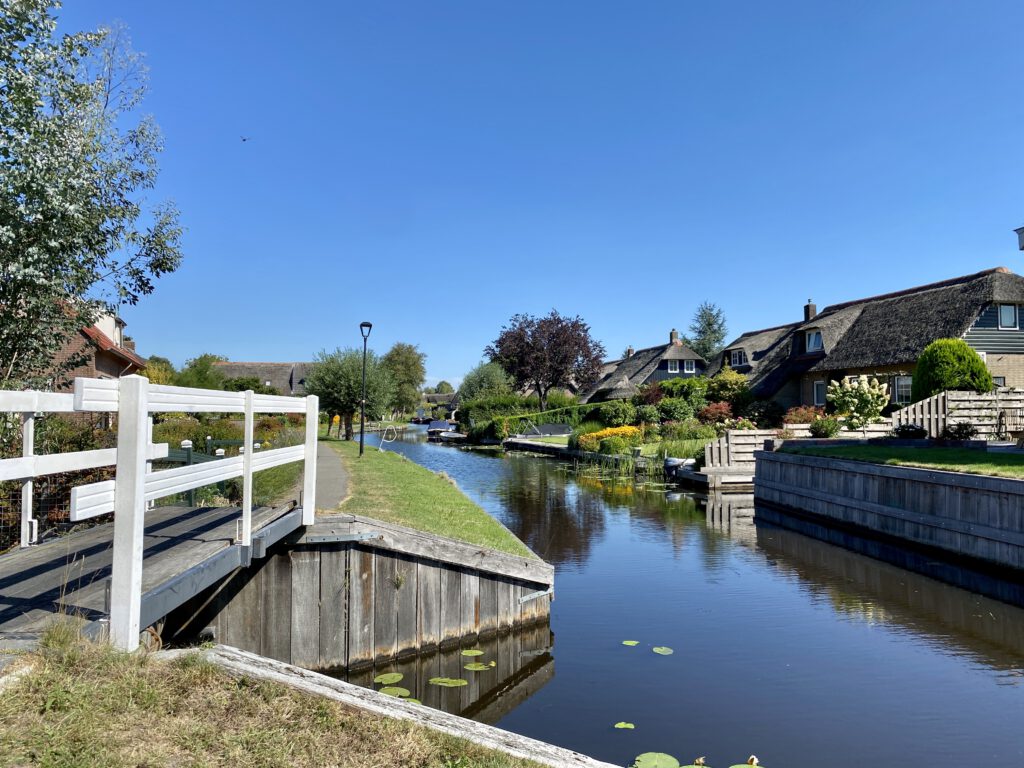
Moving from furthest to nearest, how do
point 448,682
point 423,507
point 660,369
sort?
point 660,369
point 423,507
point 448,682

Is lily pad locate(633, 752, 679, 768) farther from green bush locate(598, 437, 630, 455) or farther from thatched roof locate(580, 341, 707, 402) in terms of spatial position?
thatched roof locate(580, 341, 707, 402)

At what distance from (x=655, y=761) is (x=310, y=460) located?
433 centimetres

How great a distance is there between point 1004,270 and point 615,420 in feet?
67.9

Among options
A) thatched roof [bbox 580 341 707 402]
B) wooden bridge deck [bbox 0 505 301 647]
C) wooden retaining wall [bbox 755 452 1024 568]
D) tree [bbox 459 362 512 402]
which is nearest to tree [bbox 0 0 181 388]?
wooden bridge deck [bbox 0 505 301 647]

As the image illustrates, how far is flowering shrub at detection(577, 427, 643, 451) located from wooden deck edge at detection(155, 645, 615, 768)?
28616 mm

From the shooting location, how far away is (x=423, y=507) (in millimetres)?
11844

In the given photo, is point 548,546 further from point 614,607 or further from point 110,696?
point 110,696

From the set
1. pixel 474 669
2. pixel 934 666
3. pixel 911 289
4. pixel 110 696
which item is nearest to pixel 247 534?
pixel 110 696

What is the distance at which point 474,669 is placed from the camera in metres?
7.73

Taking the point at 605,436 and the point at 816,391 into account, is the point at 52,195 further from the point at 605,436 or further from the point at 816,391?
the point at 816,391

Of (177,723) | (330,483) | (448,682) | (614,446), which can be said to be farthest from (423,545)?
(614,446)

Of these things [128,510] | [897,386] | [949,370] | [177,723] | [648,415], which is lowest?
[177,723]

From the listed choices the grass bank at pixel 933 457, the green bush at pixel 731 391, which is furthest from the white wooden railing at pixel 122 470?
the green bush at pixel 731 391

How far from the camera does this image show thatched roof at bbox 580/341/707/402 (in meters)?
60.0
